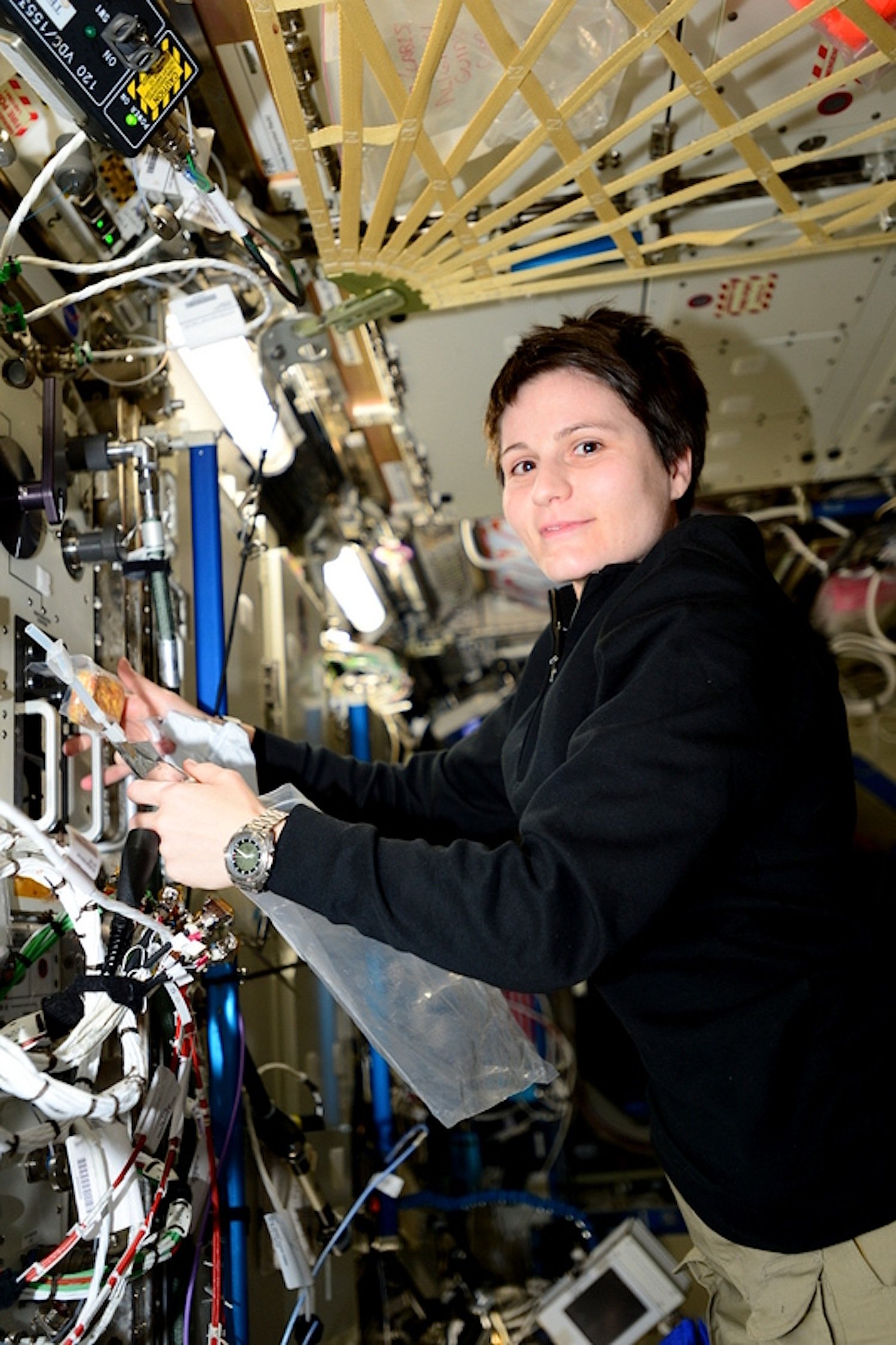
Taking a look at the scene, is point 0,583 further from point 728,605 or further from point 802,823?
point 802,823

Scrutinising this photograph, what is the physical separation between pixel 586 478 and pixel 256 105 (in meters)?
1.05

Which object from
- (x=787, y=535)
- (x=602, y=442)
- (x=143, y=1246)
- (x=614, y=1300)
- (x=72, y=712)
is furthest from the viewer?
(x=787, y=535)

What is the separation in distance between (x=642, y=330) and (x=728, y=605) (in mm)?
738

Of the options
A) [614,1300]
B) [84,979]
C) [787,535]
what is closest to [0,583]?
[84,979]

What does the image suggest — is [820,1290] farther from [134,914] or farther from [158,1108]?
[134,914]

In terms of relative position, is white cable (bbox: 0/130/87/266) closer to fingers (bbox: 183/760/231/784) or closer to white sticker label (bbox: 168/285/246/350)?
white sticker label (bbox: 168/285/246/350)

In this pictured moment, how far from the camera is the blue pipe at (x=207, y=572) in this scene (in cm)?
202

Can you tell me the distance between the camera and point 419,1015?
1.46 meters

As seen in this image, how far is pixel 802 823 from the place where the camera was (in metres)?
1.38

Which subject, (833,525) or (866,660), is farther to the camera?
(866,660)

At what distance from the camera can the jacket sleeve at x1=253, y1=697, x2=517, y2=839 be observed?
1.98 metres

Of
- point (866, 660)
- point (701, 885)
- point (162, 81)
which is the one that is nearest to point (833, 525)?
point (866, 660)

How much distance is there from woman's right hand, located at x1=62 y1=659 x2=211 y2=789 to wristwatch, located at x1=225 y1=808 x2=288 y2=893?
16.0 inches

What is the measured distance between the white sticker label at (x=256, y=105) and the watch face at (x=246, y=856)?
1.29 meters
